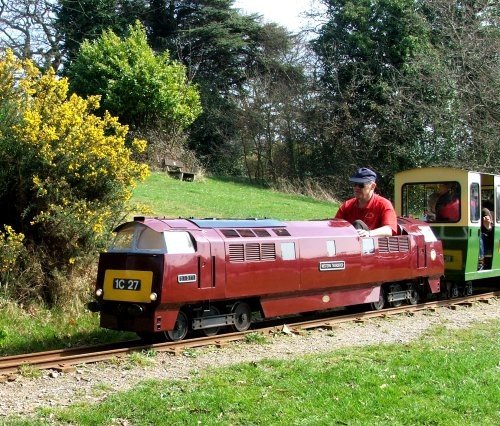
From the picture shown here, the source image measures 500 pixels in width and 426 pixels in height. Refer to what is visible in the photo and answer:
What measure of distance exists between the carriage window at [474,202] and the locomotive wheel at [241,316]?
19.3 feet

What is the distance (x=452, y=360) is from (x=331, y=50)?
99.9 ft

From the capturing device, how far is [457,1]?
2995 cm

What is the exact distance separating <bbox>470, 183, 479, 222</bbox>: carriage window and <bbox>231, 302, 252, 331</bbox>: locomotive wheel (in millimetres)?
5874

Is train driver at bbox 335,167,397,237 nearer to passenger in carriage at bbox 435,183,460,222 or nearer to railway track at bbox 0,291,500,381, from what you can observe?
railway track at bbox 0,291,500,381

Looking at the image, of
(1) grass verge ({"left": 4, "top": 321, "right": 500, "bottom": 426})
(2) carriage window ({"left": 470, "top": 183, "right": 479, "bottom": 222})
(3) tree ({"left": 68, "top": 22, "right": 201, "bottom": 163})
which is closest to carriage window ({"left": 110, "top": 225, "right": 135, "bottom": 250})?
(1) grass verge ({"left": 4, "top": 321, "right": 500, "bottom": 426})

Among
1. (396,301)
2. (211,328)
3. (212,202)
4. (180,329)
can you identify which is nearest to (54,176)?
(180,329)

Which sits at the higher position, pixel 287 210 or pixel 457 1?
pixel 457 1

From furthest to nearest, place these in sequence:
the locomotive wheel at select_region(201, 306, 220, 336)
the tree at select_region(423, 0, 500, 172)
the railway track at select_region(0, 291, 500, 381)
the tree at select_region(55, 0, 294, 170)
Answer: the tree at select_region(55, 0, 294, 170), the tree at select_region(423, 0, 500, 172), the locomotive wheel at select_region(201, 306, 220, 336), the railway track at select_region(0, 291, 500, 381)

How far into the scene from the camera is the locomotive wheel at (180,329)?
8531 mm

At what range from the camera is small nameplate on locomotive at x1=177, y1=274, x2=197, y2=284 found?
26.9 feet

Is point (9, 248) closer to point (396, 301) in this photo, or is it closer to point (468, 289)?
point (396, 301)

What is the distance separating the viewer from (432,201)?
13.8 m

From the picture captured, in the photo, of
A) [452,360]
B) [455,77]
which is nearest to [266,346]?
[452,360]

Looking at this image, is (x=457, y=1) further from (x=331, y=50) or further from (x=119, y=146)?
(x=119, y=146)
